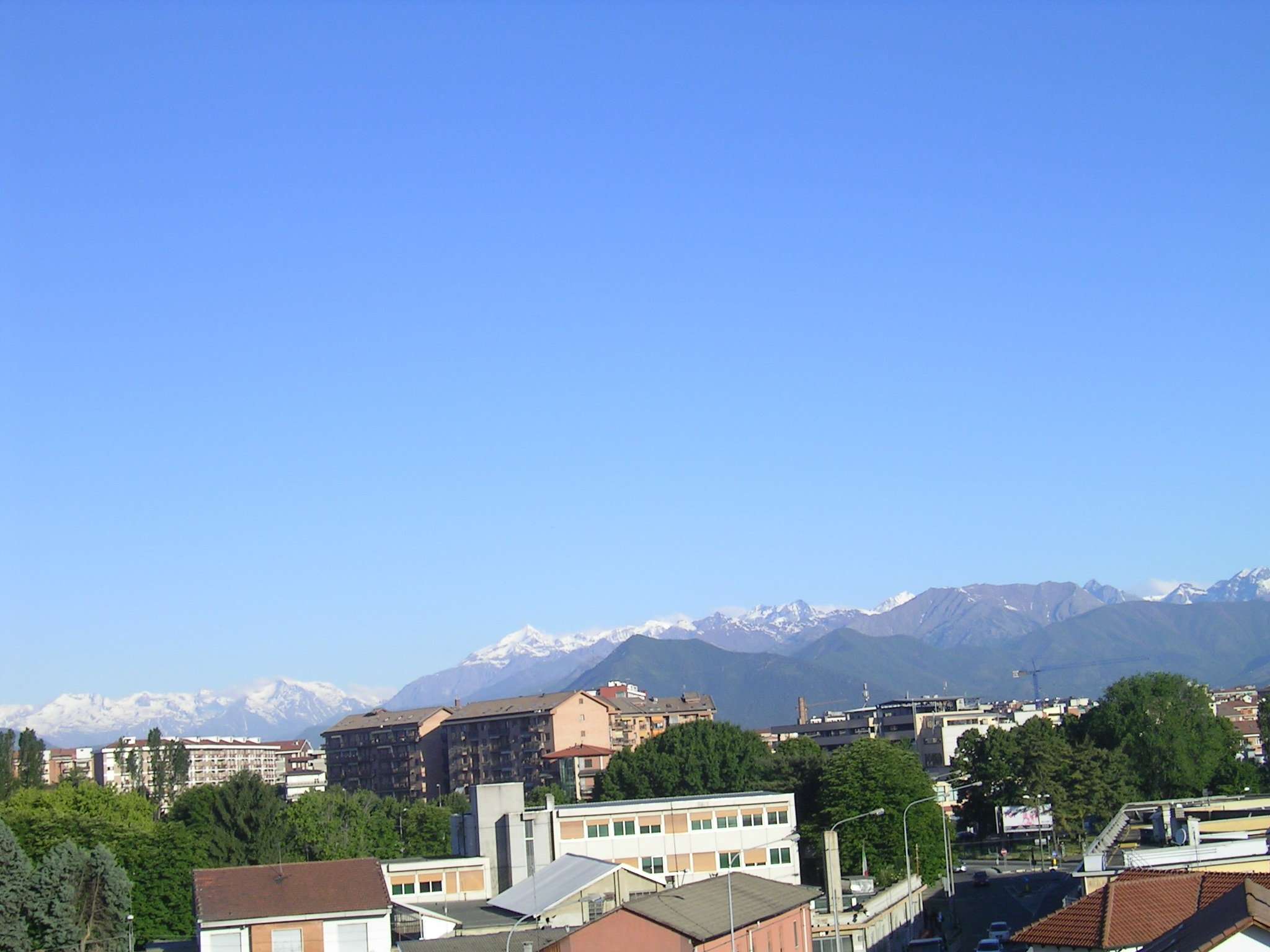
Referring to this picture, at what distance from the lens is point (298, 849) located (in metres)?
87.7

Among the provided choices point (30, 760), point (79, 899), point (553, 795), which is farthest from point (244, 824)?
point (30, 760)

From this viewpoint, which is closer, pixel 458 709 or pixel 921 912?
pixel 921 912

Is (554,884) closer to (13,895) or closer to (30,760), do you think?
(13,895)

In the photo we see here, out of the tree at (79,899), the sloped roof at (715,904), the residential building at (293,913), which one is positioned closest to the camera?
the sloped roof at (715,904)

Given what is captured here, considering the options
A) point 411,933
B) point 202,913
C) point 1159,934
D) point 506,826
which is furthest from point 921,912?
point 1159,934

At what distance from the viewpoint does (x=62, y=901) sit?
185 ft

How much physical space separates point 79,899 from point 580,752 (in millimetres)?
90123

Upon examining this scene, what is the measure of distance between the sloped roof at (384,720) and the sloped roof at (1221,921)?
146 meters

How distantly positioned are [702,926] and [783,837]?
101 ft

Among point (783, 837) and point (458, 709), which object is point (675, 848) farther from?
point (458, 709)

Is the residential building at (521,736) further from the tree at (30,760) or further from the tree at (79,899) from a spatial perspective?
the tree at (79,899)

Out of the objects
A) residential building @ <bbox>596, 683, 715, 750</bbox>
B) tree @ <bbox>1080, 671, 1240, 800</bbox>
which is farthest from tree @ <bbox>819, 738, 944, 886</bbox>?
residential building @ <bbox>596, 683, 715, 750</bbox>

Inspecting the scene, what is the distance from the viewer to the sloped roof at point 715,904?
41.5 m

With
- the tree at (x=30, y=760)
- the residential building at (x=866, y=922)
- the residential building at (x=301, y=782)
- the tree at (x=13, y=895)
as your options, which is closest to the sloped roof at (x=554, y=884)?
the residential building at (x=866, y=922)
